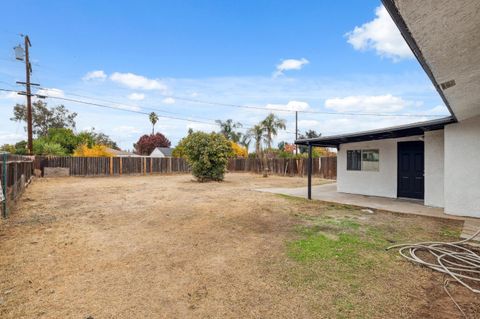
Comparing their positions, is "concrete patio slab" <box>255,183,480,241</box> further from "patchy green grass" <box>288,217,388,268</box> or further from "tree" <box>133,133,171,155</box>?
"tree" <box>133,133,171,155</box>

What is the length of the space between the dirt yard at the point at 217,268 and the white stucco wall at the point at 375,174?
341cm

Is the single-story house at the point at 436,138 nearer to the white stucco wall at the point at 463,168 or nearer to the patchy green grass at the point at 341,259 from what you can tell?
the white stucco wall at the point at 463,168

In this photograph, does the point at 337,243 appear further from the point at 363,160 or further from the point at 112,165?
the point at 112,165

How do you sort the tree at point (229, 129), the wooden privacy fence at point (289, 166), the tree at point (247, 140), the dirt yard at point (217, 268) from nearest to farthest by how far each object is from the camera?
the dirt yard at point (217, 268) < the wooden privacy fence at point (289, 166) < the tree at point (247, 140) < the tree at point (229, 129)

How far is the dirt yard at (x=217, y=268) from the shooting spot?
2471mm

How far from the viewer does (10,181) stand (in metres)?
7.08

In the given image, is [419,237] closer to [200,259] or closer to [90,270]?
[200,259]

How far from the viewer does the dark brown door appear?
28.1 feet

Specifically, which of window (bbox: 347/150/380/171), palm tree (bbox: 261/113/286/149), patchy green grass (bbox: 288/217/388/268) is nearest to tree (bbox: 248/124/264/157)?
palm tree (bbox: 261/113/286/149)

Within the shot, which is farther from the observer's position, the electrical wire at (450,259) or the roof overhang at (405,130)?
the roof overhang at (405,130)

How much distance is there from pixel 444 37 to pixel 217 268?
→ 11.8 ft

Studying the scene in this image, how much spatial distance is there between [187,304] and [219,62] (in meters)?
18.3

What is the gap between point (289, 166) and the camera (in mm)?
20594

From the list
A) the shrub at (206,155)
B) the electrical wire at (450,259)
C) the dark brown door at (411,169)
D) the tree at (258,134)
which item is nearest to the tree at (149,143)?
the tree at (258,134)
